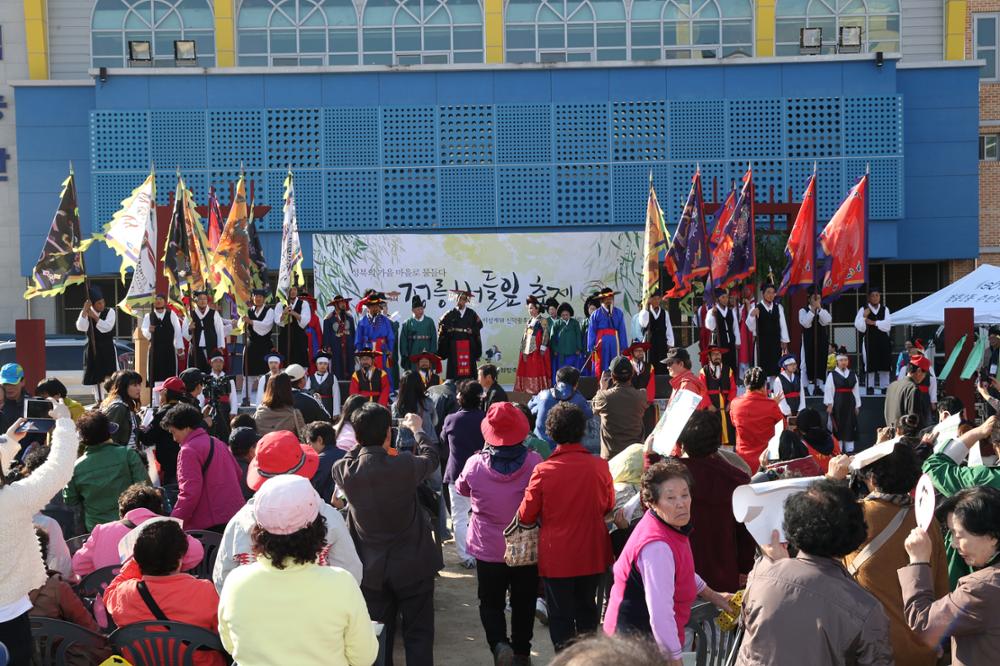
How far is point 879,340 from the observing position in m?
16.2

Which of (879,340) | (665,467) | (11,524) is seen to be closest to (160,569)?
(11,524)

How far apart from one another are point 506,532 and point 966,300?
10.9 metres

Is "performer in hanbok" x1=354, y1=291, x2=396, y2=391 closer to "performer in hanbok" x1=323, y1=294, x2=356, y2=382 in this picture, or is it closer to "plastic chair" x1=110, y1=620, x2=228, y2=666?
"performer in hanbok" x1=323, y1=294, x2=356, y2=382

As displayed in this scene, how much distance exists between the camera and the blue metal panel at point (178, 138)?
2188 centimetres

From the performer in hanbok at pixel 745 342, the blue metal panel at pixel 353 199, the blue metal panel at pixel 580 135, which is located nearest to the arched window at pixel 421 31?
the blue metal panel at pixel 580 135

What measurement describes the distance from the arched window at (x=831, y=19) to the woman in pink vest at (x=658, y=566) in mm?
20828

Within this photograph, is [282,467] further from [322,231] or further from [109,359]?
[322,231]

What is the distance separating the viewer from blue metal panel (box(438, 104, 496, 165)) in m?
21.9

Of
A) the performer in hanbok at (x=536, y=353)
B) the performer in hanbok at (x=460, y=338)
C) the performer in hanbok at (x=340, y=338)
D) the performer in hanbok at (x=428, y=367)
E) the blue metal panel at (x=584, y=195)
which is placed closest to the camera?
the performer in hanbok at (x=428, y=367)

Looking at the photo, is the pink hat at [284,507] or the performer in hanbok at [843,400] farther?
the performer in hanbok at [843,400]

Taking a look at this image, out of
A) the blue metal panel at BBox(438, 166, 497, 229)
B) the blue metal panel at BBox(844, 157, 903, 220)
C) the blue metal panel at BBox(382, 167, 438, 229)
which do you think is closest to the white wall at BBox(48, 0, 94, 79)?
the blue metal panel at BBox(382, 167, 438, 229)

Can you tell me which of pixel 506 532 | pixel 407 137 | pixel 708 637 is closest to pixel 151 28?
pixel 407 137

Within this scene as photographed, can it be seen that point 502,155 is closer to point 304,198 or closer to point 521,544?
point 304,198

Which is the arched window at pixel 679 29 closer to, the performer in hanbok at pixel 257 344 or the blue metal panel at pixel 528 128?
the blue metal panel at pixel 528 128
